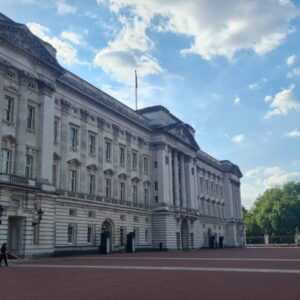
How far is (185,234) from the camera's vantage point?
69750 millimetres

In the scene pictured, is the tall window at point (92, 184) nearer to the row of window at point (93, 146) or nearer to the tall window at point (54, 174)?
the row of window at point (93, 146)

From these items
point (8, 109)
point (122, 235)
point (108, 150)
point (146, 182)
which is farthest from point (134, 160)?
point (8, 109)

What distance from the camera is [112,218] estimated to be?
51781mm

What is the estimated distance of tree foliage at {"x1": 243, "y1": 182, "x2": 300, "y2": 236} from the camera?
11331 cm

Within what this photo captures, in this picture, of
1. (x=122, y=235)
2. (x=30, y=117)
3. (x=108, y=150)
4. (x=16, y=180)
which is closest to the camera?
(x=16, y=180)

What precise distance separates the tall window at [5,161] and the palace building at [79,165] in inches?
3.5

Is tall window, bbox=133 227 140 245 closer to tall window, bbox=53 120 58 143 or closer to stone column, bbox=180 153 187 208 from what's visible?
stone column, bbox=180 153 187 208

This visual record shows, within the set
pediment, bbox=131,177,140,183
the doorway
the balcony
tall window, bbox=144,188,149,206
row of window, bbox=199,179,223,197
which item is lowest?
the doorway

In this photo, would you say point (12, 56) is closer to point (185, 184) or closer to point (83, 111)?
point (83, 111)

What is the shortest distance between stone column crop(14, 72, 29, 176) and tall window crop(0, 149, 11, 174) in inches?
26.4

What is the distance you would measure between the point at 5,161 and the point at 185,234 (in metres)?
41.2

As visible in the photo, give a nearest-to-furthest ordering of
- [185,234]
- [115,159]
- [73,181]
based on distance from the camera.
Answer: [73,181] < [115,159] < [185,234]

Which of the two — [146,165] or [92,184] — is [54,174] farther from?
[146,165]

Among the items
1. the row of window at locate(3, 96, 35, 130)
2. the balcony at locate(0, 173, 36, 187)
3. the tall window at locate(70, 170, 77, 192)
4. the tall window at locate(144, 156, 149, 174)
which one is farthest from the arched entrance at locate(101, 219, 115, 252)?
the row of window at locate(3, 96, 35, 130)
